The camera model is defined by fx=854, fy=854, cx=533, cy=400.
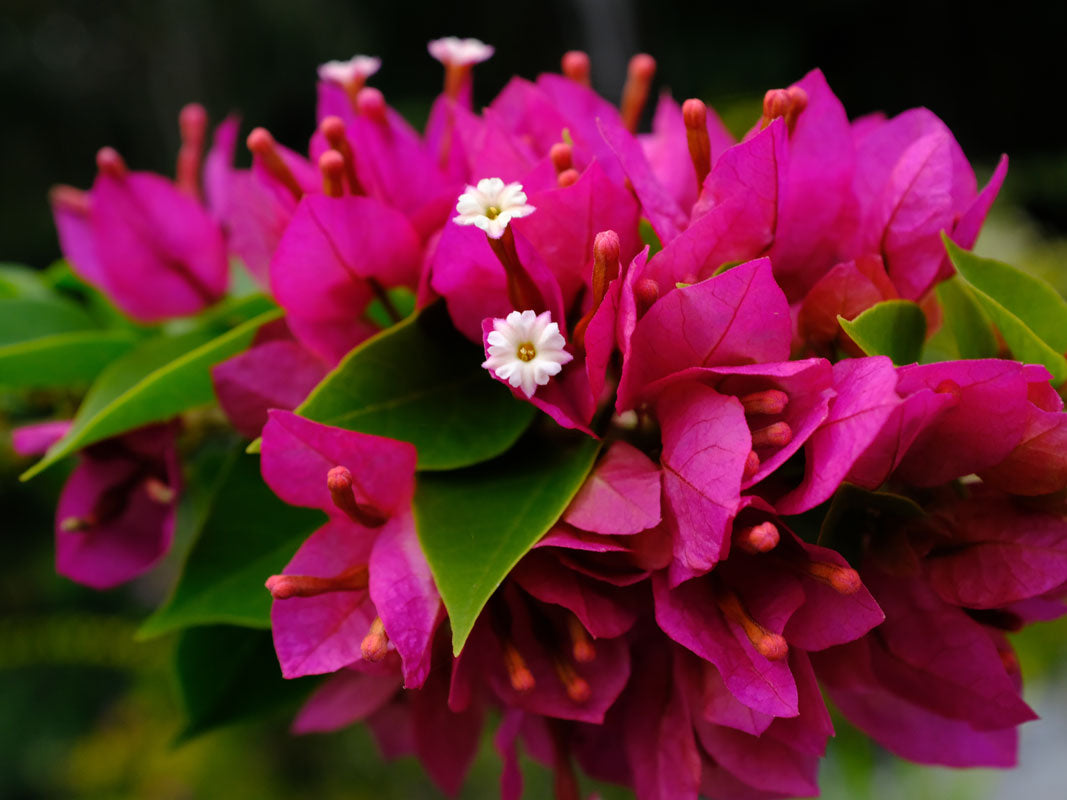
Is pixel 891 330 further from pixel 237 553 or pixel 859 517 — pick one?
pixel 237 553

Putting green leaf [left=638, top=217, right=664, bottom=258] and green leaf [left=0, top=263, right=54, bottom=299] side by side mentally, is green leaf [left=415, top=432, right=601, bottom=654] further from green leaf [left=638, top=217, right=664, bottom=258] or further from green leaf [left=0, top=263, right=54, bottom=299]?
green leaf [left=0, top=263, right=54, bottom=299]

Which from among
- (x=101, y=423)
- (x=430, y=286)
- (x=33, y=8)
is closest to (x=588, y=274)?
(x=430, y=286)

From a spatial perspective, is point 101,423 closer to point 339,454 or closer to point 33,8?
point 339,454

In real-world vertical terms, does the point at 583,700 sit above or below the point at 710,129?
below

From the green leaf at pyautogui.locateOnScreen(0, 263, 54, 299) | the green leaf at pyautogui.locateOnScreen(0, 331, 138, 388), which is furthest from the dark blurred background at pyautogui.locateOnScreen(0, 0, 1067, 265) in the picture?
the green leaf at pyautogui.locateOnScreen(0, 331, 138, 388)

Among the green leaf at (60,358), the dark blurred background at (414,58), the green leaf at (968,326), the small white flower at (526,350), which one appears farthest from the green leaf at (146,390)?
the dark blurred background at (414,58)
